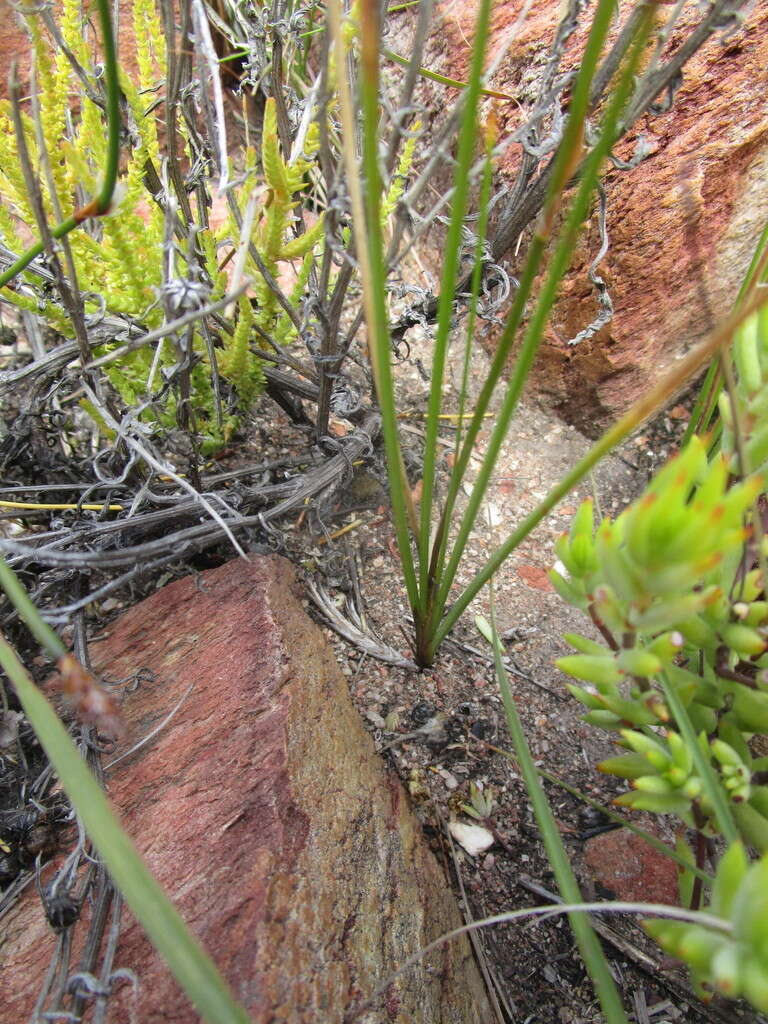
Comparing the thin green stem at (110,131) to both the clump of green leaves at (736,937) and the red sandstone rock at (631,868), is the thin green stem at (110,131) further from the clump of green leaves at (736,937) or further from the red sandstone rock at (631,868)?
the red sandstone rock at (631,868)

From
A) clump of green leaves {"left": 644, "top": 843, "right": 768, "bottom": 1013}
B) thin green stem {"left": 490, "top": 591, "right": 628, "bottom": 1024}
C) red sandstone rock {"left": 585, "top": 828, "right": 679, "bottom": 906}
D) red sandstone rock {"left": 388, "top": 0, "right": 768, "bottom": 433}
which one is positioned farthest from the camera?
red sandstone rock {"left": 388, "top": 0, "right": 768, "bottom": 433}

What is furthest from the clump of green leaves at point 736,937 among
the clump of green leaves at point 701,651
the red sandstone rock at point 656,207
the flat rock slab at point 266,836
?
the red sandstone rock at point 656,207

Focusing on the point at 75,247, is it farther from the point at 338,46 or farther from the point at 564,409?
the point at 564,409

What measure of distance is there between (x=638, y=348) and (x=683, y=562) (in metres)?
1.00

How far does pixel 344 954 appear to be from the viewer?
2.12 ft

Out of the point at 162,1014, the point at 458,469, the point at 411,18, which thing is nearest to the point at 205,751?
the point at 162,1014

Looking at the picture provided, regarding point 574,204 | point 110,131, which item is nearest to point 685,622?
point 574,204

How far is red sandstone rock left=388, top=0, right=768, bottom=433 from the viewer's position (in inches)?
46.4

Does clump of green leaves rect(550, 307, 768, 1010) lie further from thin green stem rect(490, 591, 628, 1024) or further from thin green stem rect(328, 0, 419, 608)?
thin green stem rect(328, 0, 419, 608)

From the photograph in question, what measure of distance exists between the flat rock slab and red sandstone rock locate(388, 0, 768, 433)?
0.81 metres

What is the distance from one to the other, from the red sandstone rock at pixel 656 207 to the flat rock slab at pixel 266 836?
0.81 m

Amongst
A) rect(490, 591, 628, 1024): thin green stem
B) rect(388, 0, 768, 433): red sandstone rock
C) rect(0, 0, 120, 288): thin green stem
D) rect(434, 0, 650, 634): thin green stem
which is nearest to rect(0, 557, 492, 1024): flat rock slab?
rect(490, 591, 628, 1024): thin green stem

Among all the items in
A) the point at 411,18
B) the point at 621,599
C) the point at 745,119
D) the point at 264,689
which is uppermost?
the point at 411,18

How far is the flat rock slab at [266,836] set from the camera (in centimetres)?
61
